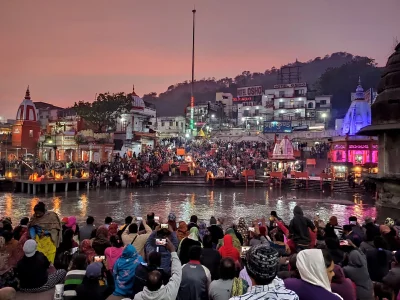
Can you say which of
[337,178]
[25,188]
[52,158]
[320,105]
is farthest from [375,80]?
[25,188]

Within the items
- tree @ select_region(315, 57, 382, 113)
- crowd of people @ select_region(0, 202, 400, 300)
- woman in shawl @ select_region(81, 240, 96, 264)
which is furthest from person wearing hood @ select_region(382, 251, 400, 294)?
tree @ select_region(315, 57, 382, 113)

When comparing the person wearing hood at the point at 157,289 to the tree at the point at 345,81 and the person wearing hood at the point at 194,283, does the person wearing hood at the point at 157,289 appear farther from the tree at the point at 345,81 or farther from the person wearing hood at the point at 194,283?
the tree at the point at 345,81

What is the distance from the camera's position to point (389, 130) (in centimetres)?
2234

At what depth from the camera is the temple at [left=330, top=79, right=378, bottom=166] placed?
3856 cm

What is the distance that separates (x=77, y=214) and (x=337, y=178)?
27.8 metres

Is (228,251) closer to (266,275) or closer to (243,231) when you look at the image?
(243,231)

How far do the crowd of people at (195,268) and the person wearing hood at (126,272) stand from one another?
0.7 inches

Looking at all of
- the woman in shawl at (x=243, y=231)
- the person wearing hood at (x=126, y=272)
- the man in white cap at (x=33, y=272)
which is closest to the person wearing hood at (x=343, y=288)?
the person wearing hood at (x=126, y=272)

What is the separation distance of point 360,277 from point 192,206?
1902 cm

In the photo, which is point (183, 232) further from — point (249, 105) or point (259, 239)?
point (249, 105)

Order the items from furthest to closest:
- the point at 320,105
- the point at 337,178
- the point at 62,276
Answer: the point at 320,105
the point at 337,178
the point at 62,276

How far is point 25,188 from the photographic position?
1328 inches

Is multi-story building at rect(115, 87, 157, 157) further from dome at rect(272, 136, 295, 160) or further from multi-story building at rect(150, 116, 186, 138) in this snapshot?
dome at rect(272, 136, 295, 160)

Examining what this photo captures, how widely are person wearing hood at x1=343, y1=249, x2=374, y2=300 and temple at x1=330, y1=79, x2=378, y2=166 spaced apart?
35.3 metres
